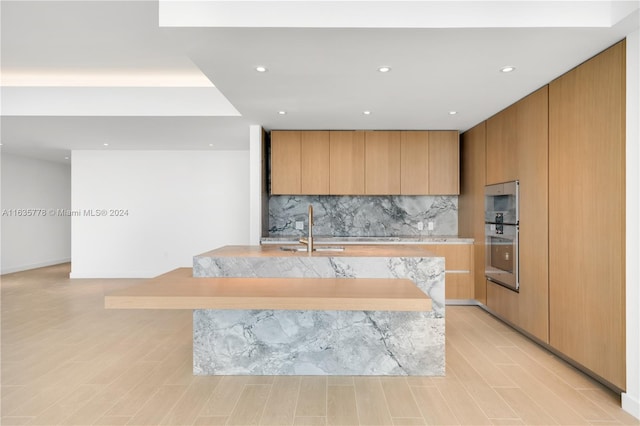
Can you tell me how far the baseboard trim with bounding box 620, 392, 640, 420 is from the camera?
2273 millimetres

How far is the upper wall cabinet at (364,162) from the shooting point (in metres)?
5.29

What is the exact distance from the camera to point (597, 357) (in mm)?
2662

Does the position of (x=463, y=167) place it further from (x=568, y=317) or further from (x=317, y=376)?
(x=317, y=376)

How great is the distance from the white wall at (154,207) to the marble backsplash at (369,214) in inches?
67.4

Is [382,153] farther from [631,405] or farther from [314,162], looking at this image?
[631,405]

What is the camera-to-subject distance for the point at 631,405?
2.32m

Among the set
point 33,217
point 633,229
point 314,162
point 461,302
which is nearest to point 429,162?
point 314,162

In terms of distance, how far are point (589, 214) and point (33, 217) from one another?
388 inches

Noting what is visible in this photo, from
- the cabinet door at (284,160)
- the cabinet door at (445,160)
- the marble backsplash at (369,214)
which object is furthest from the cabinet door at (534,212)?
the cabinet door at (284,160)

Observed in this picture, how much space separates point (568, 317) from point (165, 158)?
6.71 m

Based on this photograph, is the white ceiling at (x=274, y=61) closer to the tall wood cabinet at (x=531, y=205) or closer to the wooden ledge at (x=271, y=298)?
the tall wood cabinet at (x=531, y=205)

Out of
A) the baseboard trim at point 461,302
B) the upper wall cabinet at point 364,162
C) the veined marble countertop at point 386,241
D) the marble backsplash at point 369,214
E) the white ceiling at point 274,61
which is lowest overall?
the baseboard trim at point 461,302

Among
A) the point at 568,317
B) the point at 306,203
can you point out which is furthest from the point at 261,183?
the point at 568,317

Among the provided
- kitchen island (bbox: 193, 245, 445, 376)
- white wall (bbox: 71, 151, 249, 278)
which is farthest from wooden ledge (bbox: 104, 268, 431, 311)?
white wall (bbox: 71, 151, 249, 278)
